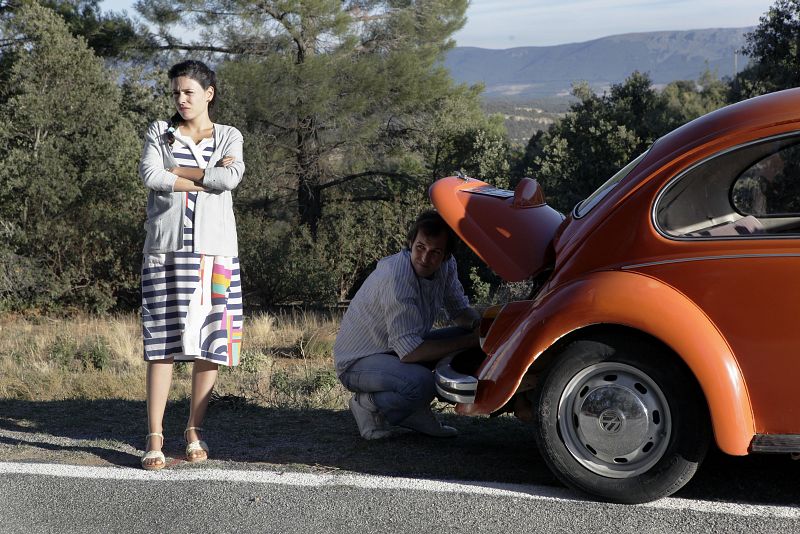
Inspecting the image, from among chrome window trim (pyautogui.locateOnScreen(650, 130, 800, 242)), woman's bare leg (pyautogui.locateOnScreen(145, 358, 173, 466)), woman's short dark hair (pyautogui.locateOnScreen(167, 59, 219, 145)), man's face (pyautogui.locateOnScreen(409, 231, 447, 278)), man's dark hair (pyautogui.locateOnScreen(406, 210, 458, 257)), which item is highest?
woman's short dark hair (pyautogui.locateOnScreen(167, 59, 219, 145))

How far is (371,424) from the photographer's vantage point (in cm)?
529

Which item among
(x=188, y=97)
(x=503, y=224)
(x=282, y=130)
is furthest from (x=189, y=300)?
(x=282, y=130)

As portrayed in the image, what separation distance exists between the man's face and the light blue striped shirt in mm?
53

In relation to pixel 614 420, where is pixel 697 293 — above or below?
above

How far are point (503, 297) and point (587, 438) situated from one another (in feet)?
48.1

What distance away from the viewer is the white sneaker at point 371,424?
17.3 feet

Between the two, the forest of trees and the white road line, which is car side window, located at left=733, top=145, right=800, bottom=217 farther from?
the forest of trees

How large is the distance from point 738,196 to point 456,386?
5.12 ft

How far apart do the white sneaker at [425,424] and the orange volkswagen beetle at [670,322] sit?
32.3 inches

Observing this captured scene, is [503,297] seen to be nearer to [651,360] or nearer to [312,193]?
[312,193]

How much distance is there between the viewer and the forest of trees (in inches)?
911

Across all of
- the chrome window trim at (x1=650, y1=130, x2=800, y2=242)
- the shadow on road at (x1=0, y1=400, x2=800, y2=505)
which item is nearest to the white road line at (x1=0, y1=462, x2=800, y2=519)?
the shadow on road at (x1=0, y1=400, x2=800, y2=505)

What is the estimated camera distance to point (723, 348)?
12.9 ft

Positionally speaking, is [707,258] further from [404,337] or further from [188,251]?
[188,251]
